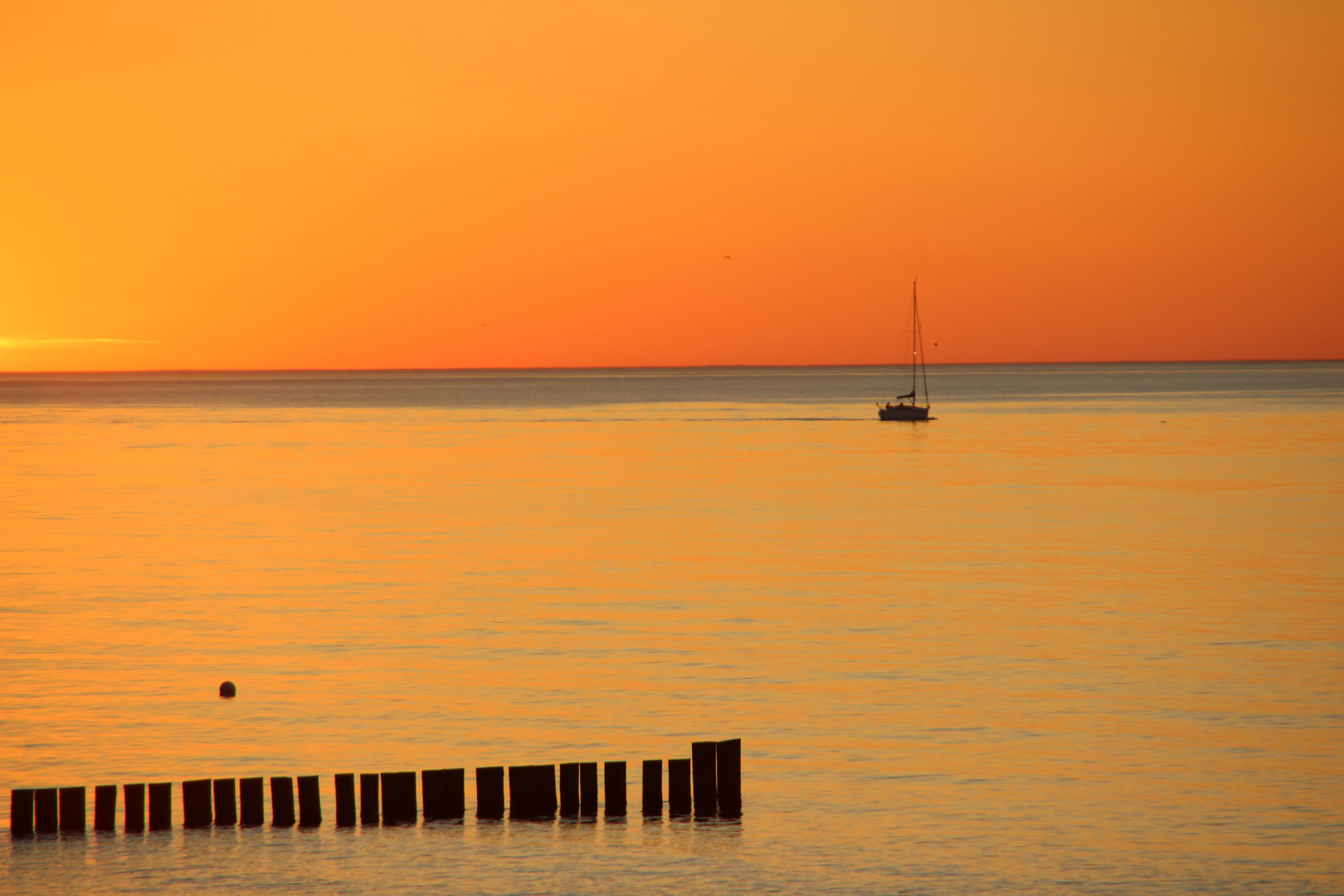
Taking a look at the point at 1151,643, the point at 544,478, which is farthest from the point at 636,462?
the point at 1151,643

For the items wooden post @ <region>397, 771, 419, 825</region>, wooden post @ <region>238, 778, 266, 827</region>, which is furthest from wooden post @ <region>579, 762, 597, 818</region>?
wooden post @ <region>238, 778, 266, 827</region>

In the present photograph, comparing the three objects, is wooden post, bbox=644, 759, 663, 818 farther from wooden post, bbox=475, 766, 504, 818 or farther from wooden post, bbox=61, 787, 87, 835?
wooden post, bbox=61, 787, 87, 835

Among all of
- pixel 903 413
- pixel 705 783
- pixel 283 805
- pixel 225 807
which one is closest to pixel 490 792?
pixel 283 805

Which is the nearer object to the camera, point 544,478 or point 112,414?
point 544,478

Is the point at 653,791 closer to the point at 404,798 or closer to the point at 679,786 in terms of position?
the point at 679,786

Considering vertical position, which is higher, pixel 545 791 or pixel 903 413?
pixel 903 413

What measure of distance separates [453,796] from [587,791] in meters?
1.73

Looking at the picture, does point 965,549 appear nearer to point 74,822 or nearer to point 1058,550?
point 1058,550

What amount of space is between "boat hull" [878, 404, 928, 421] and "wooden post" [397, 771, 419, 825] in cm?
11184

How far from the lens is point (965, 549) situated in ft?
153

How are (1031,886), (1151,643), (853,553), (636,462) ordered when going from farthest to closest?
(636,462), (853,553), (1151,643), (1031,886)

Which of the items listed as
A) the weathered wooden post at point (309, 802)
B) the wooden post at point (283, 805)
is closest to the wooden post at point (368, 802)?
the weathered wooden post at point (309, 802)

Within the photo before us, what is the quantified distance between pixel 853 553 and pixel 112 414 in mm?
142587

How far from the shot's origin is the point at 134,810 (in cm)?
1866
